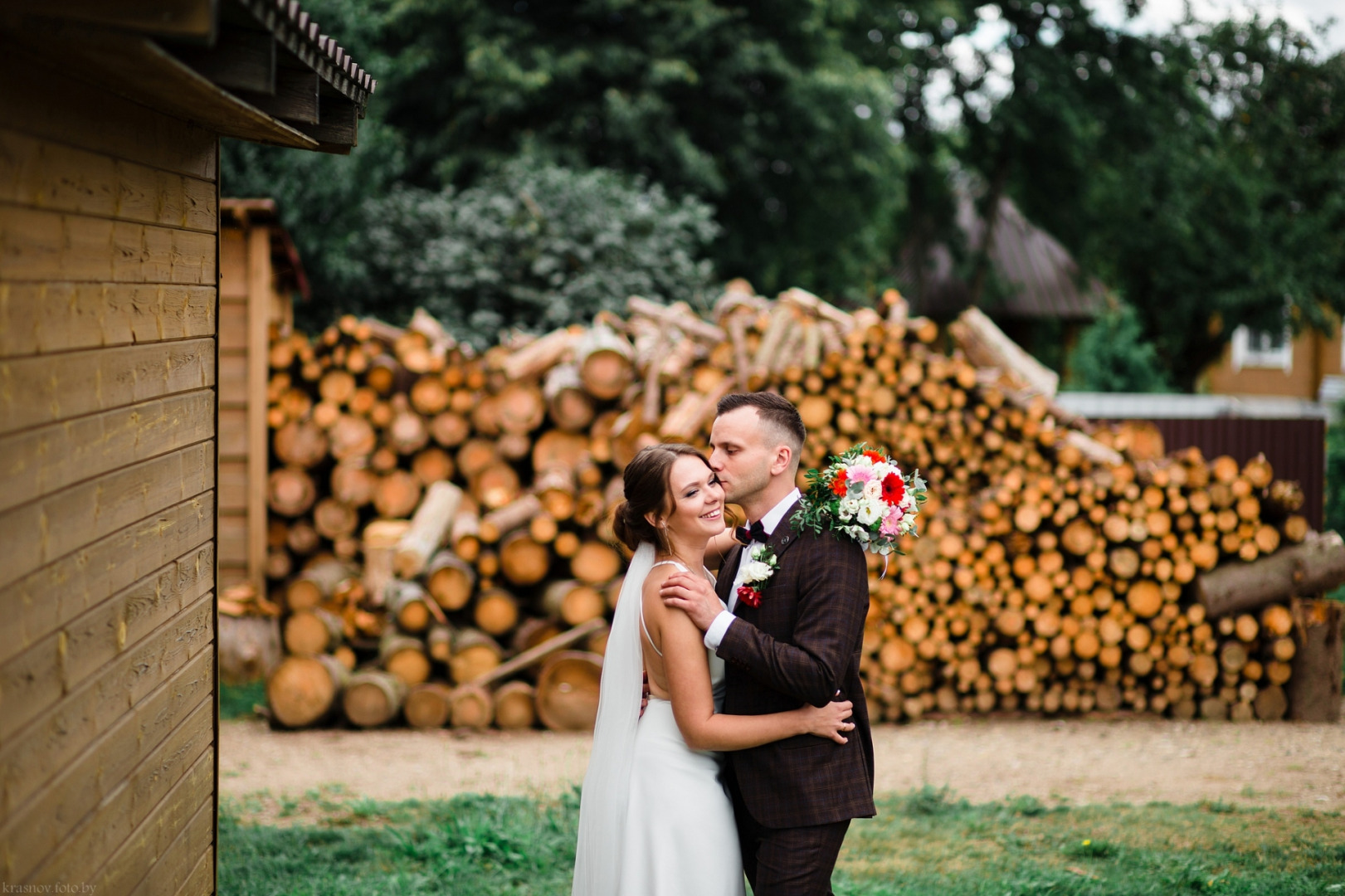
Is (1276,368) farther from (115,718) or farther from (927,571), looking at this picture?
Result: (115,718)

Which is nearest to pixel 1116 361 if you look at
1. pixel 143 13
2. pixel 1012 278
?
pixel 1012 278

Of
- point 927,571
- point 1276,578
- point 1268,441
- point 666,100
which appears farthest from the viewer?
point 666,100

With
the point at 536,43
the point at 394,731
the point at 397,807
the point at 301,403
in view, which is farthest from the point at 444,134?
the point at 397,807

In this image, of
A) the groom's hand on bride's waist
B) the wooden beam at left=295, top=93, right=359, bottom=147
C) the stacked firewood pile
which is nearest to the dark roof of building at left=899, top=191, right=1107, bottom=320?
the stacked firewood pile

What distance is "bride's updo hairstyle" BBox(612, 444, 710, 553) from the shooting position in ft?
10.3

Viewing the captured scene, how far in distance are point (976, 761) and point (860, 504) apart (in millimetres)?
4033

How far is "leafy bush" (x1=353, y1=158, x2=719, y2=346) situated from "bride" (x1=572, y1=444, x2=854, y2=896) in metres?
9.34

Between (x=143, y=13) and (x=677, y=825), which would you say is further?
(x=677, y=825)

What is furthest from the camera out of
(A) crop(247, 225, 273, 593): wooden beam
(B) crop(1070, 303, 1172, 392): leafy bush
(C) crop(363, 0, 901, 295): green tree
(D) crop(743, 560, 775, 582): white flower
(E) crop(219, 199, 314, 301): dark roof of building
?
(B) crop(1070, 303, 1172, 392): leafy bush

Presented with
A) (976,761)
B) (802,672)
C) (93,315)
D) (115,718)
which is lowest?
(976,761)

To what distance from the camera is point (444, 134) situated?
15609mm

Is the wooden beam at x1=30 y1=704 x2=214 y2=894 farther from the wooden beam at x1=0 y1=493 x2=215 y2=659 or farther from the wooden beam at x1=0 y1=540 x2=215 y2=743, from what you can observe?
the wooden beam at x1=0 y1=493 x2=215 y2=659

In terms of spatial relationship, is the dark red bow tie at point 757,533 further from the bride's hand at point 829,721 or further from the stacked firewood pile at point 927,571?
the stacked firewood pile at point 927,571

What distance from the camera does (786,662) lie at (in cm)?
282
